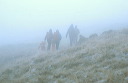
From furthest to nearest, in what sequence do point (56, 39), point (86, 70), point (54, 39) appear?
point (54, 39), point (56, 39), point (86, 70)

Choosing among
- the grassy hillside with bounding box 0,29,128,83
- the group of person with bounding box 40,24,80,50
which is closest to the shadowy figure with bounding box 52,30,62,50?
the group of person with bounding box 40,24,80,50

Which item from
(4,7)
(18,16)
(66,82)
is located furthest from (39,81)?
(4,7)

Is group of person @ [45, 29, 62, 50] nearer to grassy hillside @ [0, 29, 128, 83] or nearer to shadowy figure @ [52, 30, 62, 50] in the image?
shadowy figure @ [52, 30, 62, 50]

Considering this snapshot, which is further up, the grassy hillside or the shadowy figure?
the shadowy figure

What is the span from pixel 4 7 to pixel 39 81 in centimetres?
12738

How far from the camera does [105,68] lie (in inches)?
433

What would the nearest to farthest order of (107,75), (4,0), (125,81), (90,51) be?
(125,81), (107,75), (90,51), (4,0)

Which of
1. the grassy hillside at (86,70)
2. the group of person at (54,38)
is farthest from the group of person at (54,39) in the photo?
the grassy hillside at (86,70)

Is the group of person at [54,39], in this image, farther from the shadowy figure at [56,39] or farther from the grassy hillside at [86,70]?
the grassy hillside at [86,70]

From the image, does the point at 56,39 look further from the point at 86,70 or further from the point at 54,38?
the point at 86,70

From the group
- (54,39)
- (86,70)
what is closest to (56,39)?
(54,39)

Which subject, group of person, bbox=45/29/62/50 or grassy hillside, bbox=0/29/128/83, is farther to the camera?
group of person, bbox=45/29/62/50

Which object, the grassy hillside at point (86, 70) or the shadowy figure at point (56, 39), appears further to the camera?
the shadowy figure at point (56, 39)

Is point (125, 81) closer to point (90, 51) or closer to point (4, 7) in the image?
point (90, 51)
